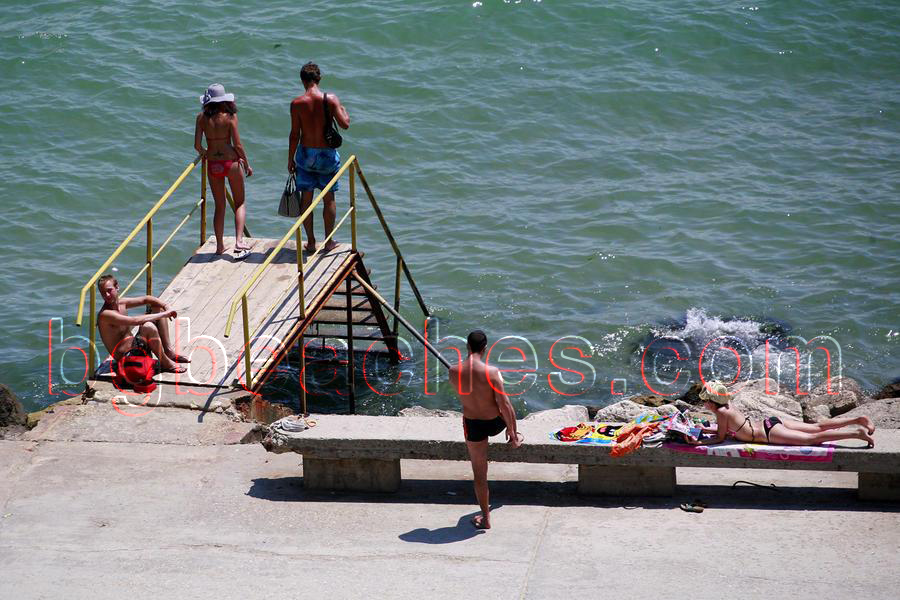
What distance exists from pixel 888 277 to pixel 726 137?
4.85 m

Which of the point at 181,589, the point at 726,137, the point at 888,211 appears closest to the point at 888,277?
the point at 888,211

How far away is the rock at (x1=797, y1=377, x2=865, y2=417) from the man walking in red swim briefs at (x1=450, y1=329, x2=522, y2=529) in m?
4.93

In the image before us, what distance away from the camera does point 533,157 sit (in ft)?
61.1

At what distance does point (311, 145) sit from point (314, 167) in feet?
0.73

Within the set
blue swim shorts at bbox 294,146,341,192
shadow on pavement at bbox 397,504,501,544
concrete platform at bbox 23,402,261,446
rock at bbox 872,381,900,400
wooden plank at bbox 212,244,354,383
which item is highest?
blue swim shorts at bbox 294,146,341,192

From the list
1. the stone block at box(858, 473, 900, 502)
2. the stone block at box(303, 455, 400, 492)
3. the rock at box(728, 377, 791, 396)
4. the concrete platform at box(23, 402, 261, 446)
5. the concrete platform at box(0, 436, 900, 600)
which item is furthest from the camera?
the rock at box(728, 377, 791, 396)

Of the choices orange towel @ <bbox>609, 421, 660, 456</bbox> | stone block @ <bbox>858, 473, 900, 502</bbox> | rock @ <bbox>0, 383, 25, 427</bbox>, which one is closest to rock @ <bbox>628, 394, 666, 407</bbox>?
orange towel @ <bbox>609, 421, 660, 456</bbox>

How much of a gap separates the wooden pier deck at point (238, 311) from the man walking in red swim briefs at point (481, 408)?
9.36ft

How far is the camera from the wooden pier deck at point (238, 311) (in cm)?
981

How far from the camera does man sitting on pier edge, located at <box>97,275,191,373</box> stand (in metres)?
9.52

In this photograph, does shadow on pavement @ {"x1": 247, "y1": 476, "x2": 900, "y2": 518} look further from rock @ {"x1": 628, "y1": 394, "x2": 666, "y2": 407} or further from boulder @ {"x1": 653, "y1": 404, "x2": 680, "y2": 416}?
rock @ {"x1": 628, "y1": 394, "x2": 666, "y2": 407}

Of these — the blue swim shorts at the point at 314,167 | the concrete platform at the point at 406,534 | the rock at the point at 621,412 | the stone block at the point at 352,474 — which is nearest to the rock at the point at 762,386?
the rock at the point at 621,412

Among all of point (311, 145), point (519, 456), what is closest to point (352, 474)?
point (519, 456)

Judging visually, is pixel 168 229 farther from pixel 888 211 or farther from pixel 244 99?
pixel 888 211
